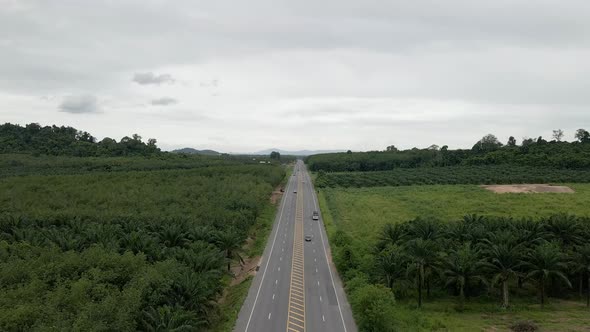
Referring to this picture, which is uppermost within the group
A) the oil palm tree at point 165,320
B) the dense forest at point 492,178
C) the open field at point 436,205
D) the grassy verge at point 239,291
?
the dense forest at point 492,178

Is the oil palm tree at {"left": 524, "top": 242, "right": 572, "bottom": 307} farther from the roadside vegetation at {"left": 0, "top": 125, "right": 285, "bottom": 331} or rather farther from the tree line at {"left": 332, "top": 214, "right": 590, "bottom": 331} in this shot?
the roadside vegetation at {"left": 0, "top": 125, "right": 285, "bottom": 331}

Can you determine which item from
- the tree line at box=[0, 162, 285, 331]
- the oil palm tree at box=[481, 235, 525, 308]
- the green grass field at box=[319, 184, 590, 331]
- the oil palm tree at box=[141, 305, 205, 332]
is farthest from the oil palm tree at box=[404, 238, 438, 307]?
the oil palm tree at box=[141, 305, 205, 332]

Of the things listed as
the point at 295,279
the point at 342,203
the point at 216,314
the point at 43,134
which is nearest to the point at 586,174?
the point at 342,203

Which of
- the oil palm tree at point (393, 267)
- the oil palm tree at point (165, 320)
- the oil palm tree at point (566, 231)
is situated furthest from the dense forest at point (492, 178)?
the oil palm tree at point (165, 320)

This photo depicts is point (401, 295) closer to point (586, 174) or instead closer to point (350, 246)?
point (350, 246)

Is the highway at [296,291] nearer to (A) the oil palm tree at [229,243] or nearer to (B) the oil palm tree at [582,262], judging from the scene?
(A) the oil palm tree at [229,243]

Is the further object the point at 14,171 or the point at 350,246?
the point at 14,171
